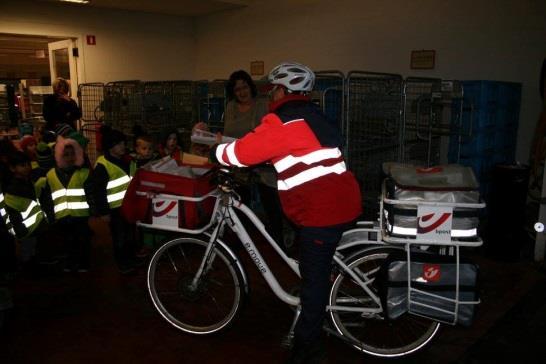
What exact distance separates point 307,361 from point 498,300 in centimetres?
187

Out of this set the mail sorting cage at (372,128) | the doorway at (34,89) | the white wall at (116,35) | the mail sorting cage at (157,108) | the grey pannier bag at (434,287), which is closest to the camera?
the grey pannier bag at (434,287)

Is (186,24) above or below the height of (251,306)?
above

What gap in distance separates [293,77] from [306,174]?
510 millimetres

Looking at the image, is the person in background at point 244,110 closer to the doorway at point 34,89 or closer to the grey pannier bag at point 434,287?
the grey pannier bag at point 434,287

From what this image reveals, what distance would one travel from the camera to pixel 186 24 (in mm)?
9852

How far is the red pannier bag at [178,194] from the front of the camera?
2.69 meters

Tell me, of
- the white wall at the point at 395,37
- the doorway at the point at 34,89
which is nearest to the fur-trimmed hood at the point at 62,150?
the white wall at the point at 395,37

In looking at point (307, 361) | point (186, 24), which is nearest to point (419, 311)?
point (307, 361)

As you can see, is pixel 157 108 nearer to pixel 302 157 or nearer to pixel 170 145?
pixel 170 145

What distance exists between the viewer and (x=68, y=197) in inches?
150

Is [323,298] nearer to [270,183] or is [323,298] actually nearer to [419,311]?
[419,311]

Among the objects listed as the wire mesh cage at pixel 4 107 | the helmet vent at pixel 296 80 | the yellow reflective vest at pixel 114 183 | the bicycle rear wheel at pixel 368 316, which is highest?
the helmet vent at pixel 296 80

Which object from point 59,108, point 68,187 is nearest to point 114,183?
point 68,187

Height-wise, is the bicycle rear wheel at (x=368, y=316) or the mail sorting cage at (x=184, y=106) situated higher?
the mail sorting cage at (x=184, y=106)
